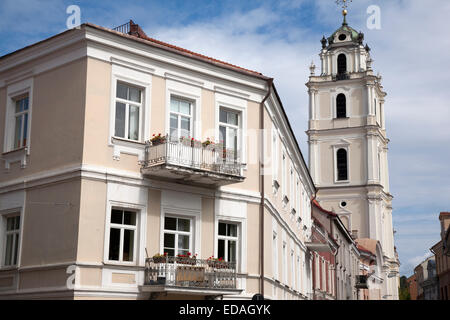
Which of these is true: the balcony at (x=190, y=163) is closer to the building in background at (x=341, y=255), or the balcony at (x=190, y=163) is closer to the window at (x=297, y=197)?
the window at (x=297, y=197)

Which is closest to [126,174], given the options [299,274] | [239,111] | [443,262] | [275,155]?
[239,111]

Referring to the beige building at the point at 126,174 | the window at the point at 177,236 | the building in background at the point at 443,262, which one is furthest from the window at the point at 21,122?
the building in background at the point at 443,262

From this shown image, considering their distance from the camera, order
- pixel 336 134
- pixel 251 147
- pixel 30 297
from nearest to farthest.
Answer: pixel 30 297 → pixel 251 147 → pixel 336 134

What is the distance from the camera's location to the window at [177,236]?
63.3 ft

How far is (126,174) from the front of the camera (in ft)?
60.9

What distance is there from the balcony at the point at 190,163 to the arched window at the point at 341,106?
6706 centimetres

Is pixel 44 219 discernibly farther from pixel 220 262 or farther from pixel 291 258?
pixel 291 258

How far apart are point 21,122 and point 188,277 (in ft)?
23.5

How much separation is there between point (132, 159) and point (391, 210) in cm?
7417

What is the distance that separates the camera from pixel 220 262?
1948 cm

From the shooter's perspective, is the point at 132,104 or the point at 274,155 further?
the point at 274,155

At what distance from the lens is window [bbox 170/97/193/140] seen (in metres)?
20.0

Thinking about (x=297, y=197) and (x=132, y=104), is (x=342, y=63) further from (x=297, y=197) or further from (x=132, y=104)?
(x=132, y=104)

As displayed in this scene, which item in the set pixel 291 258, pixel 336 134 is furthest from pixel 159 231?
pixel 336 134
